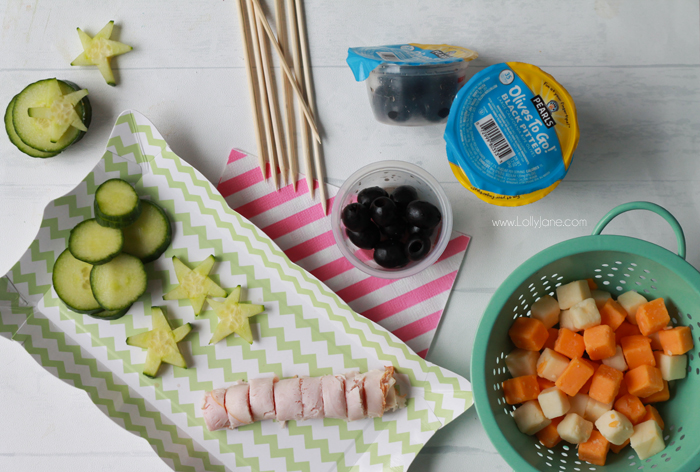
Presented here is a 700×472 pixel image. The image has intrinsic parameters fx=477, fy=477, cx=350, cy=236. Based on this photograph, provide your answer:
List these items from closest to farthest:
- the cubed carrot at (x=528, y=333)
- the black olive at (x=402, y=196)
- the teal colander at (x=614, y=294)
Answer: the teal colander at (x=614, y=294) → the cubed carrot at (x=528, y=333) → the black olive at (x=402, y=196)

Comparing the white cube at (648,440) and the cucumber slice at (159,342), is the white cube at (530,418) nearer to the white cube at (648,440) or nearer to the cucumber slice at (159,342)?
the white cube at (648,440)

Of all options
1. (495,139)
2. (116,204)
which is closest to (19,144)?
(116,204)

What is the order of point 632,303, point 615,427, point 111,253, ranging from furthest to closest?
1. point 111,253
2. point 632,303
3. point 615,427

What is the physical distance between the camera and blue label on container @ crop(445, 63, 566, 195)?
1.13 meters

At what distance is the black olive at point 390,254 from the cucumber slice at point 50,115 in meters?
0.90

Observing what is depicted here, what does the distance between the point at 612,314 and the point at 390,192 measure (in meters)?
0.64

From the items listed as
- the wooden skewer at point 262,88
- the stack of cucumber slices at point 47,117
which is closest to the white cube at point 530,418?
the wooden skewer at point 262,88

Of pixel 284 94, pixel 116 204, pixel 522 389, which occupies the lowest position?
pixel 522 389

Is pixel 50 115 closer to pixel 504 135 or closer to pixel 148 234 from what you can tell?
pixel 148 234

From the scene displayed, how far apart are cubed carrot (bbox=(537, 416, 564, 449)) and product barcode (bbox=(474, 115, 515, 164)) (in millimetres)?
648

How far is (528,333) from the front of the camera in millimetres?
1152

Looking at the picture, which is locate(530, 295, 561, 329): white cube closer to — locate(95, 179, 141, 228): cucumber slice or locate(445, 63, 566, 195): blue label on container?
locate(445, 63, 566, 195): blue label on container

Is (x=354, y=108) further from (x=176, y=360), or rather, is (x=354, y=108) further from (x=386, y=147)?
(x=176, y=360)

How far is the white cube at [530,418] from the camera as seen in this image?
1143 mm
